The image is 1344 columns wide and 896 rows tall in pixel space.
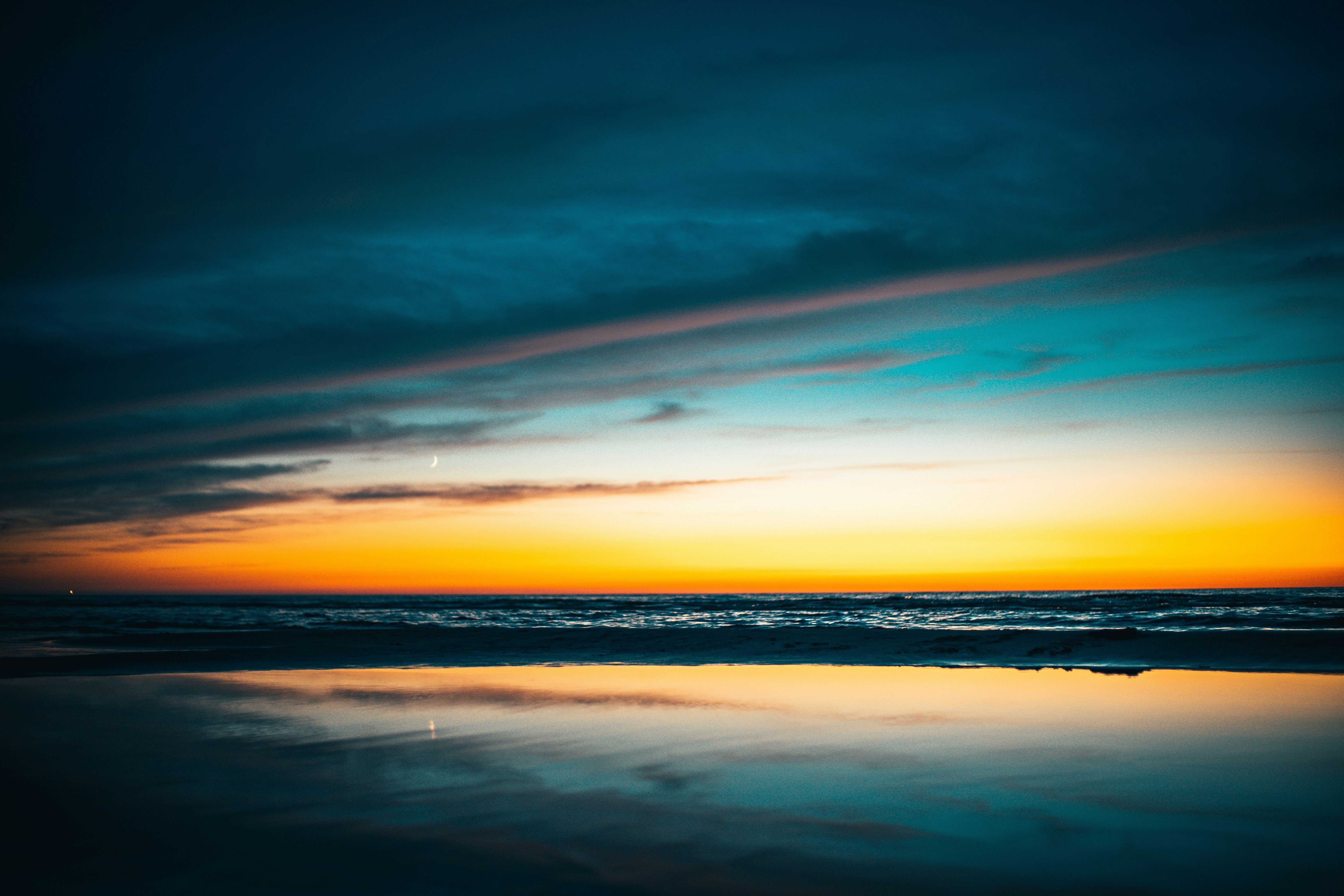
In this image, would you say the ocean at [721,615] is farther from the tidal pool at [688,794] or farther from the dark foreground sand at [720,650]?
the tidal pool at [688,794]

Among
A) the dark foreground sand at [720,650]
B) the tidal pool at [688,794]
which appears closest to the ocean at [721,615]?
the dark foreground sand at [720,650]

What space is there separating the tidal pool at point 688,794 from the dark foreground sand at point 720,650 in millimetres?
4264

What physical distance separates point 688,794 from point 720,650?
1260 centimetres

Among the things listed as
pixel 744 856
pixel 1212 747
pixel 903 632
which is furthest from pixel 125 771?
pixel 903 632

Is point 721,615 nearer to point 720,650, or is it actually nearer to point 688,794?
point 720,650

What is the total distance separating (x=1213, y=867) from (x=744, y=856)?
2.38 m

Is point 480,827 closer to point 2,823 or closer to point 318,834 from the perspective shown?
point 318,834

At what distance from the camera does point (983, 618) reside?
100 ft

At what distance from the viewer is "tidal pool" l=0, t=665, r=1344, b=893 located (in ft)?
12.4

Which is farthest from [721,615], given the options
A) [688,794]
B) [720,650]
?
[688,794]

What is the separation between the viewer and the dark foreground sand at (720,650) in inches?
536

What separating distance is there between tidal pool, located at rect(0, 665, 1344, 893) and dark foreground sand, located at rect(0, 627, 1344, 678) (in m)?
4.26

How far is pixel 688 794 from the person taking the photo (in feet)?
17.2

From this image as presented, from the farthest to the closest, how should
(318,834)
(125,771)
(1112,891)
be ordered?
(125,771), (318,834), (1112,891)
